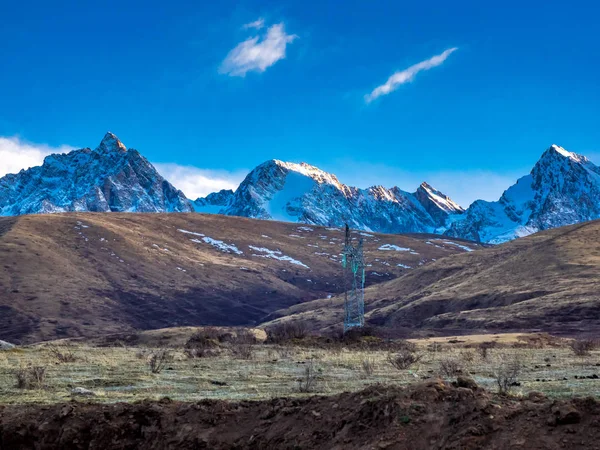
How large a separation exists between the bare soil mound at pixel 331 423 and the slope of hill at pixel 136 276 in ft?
323

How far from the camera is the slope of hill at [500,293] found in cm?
8156

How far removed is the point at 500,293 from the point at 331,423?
301ft

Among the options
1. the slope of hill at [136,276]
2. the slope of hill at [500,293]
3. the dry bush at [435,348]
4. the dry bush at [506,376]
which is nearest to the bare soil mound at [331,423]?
the dry bush at [506,376]

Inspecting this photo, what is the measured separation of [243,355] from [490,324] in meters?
53.7

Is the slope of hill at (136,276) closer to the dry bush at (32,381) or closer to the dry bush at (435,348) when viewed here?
the dry bush at (435,348)

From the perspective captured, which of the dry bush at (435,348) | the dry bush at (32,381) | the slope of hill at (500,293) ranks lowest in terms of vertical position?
the dry bush at (32,381)

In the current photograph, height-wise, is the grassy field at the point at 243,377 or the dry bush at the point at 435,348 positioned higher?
the dry bush at the point at 435,348

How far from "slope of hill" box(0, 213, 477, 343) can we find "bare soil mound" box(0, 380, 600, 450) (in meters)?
98.4

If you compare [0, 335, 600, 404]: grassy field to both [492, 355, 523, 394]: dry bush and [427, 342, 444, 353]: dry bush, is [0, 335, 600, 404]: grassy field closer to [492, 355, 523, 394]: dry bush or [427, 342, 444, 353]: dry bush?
[492, 355, 523, 394]: dry bush

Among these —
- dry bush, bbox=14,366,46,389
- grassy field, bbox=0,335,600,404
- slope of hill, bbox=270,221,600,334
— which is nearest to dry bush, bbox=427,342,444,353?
grassy field, bbox=0,335,600,404

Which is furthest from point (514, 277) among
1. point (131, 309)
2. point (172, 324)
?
point (131, 309)

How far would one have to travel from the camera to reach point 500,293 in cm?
9912

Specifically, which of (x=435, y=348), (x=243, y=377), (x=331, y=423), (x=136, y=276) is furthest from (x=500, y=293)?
(x=331, y=423)

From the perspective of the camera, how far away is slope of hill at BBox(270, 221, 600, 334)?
268 feet
